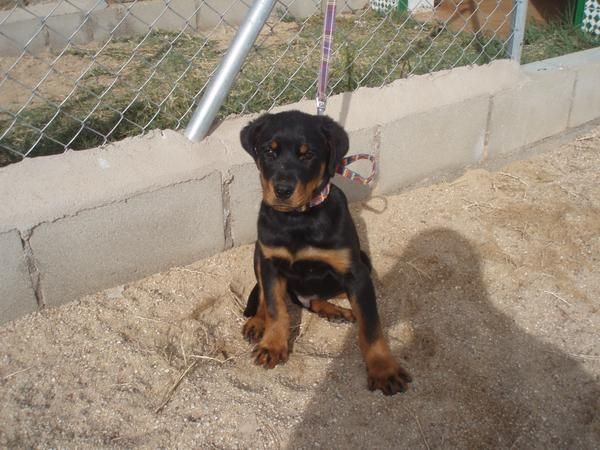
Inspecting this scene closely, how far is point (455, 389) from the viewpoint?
2740 mm

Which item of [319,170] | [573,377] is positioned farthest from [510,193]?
[319,170]

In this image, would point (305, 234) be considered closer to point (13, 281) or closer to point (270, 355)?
point (270, 355)

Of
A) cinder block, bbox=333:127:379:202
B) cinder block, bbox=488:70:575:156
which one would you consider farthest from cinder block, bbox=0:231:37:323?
cinder block, bbox=488:70:575:156

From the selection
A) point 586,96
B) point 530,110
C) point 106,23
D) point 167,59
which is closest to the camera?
point 530,110

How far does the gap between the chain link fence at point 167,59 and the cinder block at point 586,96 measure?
0.62 metres

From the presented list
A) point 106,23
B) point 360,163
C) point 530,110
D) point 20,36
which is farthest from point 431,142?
point 20,36

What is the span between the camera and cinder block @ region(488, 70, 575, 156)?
4.41m

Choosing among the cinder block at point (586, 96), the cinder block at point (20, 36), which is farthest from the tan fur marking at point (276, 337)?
the cinder block at point (20, 36)

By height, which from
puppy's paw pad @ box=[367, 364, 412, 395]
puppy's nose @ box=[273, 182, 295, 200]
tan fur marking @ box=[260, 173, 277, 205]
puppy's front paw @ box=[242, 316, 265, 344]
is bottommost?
puppy's front paw @ box=[242, 316, 265, 344]

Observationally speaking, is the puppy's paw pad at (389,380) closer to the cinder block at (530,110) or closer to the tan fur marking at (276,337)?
the tan fur marking at (276,337)

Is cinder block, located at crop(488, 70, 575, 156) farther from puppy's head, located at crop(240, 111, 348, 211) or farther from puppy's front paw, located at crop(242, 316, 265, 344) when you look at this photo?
puppy's front paw, located at crop(242, 316, 265, 344)

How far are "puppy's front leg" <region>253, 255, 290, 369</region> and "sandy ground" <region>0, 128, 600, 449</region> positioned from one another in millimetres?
59

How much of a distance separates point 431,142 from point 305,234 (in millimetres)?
1651

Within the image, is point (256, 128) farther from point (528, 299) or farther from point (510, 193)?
point (510, 193)
